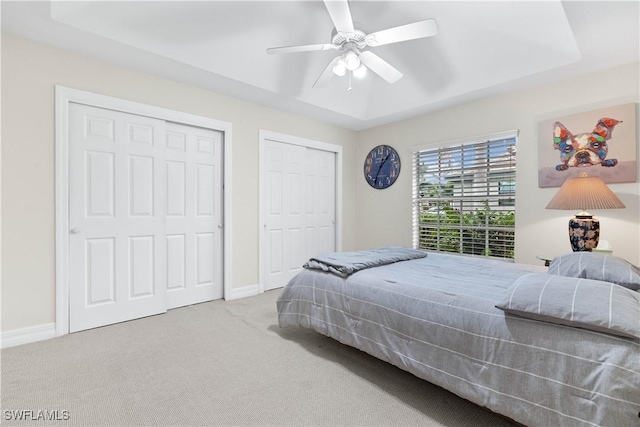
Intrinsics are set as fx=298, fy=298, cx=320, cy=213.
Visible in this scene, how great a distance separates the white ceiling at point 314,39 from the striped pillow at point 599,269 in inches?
70.6

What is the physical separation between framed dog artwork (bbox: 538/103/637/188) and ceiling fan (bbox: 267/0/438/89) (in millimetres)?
1790

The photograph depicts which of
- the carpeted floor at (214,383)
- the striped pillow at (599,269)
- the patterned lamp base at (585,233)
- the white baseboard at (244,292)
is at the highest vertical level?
the patterned lamp base at (585,233)

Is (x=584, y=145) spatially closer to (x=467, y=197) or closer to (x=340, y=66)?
(x=467, y=197)

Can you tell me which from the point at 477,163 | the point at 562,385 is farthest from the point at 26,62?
the point at 477,163

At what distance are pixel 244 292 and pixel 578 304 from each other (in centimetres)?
324

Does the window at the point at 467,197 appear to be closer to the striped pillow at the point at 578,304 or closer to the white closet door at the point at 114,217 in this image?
the striped pillow at the point at 578,304

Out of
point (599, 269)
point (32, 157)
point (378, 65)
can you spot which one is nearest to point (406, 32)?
point (378, 65)

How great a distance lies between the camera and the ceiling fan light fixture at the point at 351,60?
7.78 feet

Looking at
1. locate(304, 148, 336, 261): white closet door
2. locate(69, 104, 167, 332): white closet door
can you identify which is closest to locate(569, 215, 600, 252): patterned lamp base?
locate(304, 148, 336, 261): white closet door

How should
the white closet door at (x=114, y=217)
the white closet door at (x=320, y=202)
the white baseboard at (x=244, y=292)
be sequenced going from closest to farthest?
1. the white closet door at (x=114, y=217)
2. the white baseboard at (x=244, y=292)
3. the white closet door at (x=320, y=202)

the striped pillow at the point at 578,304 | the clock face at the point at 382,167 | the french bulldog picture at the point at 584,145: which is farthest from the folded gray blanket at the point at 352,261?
the clock face at the point at 382,167

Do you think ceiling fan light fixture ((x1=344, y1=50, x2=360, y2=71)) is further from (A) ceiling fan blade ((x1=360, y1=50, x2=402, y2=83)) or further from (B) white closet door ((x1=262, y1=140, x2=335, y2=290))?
(B) white closet door ((x1=262, y1=140, x2=335, y2=290))

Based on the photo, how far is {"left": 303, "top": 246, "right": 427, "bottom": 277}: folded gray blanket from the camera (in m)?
2.23

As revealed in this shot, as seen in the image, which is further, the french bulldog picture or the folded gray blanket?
the french bulldog picture
